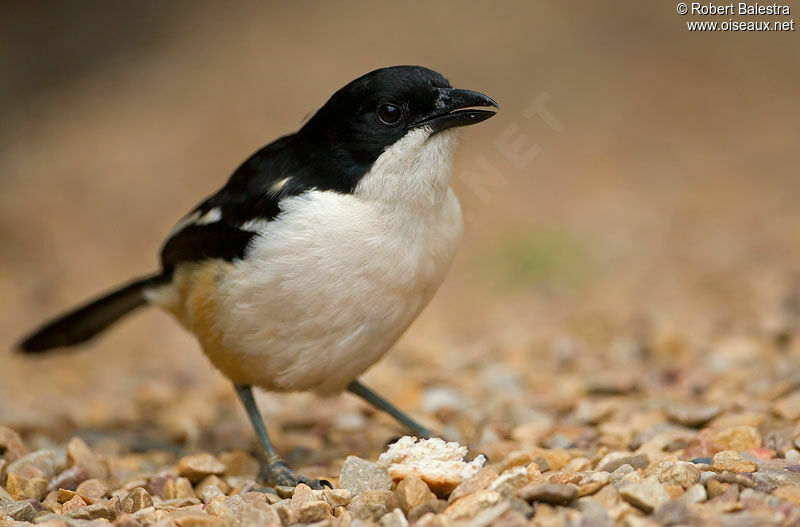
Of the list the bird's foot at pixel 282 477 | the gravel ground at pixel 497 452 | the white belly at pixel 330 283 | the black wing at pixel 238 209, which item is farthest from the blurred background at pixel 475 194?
the black wing at pixel 238 209

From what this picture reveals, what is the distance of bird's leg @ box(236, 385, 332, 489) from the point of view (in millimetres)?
4247

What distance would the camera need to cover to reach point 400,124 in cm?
422

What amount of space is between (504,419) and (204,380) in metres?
2.99

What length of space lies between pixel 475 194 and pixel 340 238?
22.8 ft

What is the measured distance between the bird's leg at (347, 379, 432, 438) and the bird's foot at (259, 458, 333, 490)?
0.70m

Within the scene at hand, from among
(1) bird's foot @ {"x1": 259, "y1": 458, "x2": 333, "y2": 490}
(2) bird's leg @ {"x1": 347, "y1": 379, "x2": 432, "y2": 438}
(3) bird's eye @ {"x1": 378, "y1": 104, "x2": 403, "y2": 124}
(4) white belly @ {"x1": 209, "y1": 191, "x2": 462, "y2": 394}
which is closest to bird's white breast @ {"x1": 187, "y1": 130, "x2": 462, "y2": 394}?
(4) white belly @ {"x1": 209, "y1": 191, "x2": 462, "y2": 394}

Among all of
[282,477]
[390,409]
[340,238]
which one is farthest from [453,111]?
[282,477]

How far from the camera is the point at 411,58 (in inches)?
501

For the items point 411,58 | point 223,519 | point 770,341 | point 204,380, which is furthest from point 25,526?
point 411,58

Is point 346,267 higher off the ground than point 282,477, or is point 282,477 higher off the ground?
point 346,267

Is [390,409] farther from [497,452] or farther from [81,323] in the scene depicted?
[81,323]

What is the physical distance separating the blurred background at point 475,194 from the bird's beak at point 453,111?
5.64 ft

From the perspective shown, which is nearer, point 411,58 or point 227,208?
point 227,208

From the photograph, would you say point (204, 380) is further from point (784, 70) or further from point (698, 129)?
point (784, 70)
